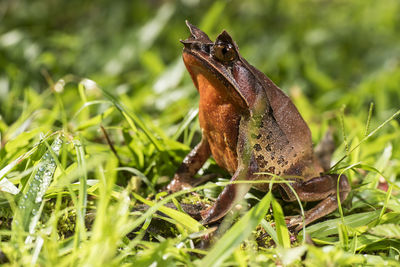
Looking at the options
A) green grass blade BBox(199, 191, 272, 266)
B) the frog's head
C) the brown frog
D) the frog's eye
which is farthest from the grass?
the frog's eye

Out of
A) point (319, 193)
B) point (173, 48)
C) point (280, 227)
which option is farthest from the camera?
point (173, 48)

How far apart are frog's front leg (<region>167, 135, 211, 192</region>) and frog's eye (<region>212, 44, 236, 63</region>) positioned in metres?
0.59

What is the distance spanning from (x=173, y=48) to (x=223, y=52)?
3.65m

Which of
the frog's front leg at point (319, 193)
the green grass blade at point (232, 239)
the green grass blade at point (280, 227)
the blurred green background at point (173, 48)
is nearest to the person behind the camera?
the green grass blade at point (232, 239)

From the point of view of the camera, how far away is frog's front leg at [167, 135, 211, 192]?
2.24 metres

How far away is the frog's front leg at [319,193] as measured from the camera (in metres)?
1.96

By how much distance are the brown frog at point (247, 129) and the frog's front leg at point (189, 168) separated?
16 centimetres

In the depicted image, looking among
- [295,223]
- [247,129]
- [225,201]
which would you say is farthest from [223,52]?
[295,223]

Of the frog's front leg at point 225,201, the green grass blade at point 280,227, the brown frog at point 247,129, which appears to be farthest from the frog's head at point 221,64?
the green grass blade at point 280,227

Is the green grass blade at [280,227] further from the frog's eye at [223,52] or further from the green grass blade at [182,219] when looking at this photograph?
the frog's eye at [223,52]

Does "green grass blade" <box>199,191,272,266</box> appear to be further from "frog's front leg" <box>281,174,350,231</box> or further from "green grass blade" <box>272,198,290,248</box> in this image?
"frog's front leg" <box>281,174,350,231</box>

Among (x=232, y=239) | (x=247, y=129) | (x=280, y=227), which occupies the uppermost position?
(x=247, y=129)

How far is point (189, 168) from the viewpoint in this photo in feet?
7.39

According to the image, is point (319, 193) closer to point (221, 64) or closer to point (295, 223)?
point (295, 223)
